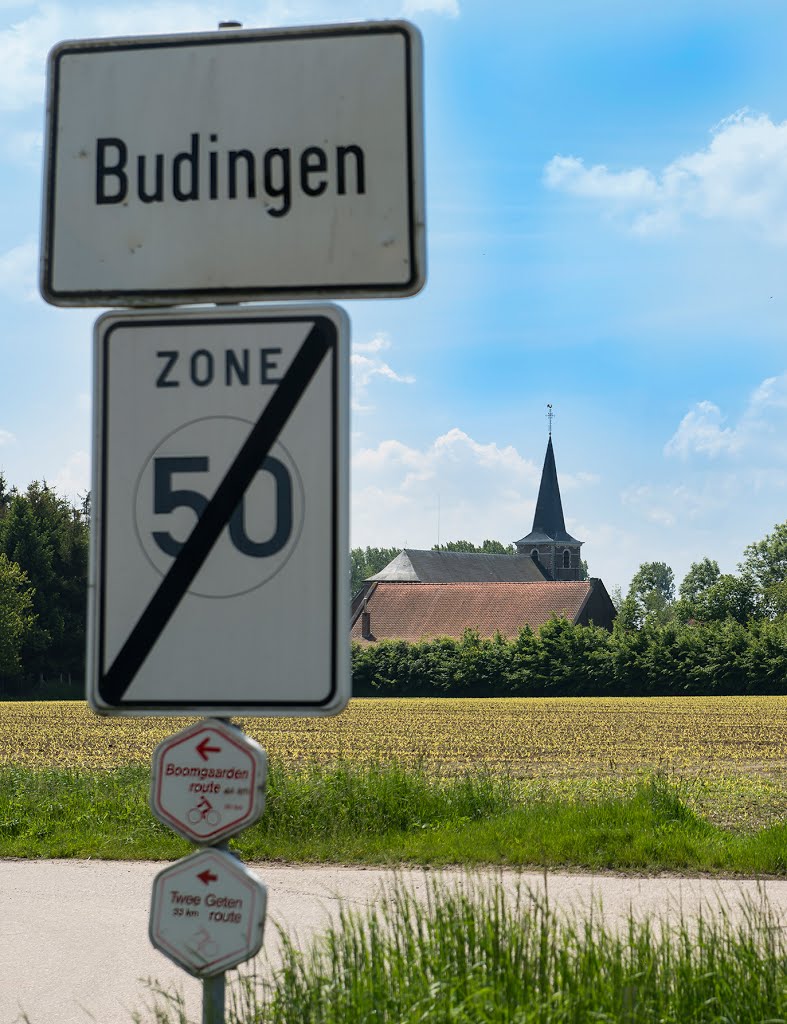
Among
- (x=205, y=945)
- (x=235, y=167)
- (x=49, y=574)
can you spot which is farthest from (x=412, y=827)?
(x=49, y=574)

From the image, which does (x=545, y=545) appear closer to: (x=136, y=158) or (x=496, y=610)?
(x=496, y=610)

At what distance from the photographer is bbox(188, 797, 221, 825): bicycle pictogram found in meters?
2.32

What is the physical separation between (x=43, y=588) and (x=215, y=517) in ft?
223

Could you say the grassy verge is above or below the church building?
below

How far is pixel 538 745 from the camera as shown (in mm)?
23500

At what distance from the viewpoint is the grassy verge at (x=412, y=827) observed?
355 inches

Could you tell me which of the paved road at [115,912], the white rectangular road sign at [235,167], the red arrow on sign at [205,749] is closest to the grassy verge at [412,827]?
the paved road at [115,912]

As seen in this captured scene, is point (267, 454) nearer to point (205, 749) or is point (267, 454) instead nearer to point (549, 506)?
point (205, 749)

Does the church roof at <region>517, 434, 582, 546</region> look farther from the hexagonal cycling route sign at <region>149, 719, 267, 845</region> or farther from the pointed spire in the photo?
the hexagonal cycling route sign at <region>149, 719, 267, 845</region>

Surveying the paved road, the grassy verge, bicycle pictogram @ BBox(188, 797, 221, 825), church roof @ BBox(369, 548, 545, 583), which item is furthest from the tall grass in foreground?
church roof @ BBox(369, 548, 545, 583)

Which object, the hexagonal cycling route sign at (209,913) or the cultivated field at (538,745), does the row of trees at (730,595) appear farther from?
the hexagonal cycling route sign at (209,913)

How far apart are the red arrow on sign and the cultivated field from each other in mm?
9550

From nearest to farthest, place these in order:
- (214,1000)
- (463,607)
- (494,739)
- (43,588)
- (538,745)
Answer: (214,1000), (538,745), (494,739), (43,588), (463,607)

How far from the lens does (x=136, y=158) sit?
2.51 meters
